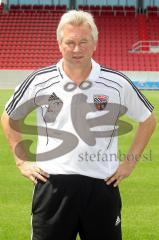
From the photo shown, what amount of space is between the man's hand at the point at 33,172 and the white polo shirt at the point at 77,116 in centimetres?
4

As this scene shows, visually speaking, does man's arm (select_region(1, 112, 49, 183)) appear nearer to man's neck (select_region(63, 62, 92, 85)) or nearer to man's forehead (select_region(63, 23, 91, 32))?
man's neck (select_region(63, 62, 92, 85))

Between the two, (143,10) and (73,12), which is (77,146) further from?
(143,10)

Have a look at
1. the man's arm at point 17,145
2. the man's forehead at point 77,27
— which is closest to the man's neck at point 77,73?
the man's forehead at point 77,27

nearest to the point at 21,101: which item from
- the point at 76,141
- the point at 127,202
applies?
the point at 76,141

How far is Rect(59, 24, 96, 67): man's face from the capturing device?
9.79ft

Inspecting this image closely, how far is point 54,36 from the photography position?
36844 mm

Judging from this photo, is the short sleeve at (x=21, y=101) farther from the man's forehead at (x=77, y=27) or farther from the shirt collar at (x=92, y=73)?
the man's forehead at (x=77, y=27)

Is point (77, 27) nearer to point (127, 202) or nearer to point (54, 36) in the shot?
point (127, 202)

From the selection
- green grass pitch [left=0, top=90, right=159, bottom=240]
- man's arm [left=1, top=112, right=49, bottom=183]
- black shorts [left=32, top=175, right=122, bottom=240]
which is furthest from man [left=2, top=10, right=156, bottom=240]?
green grass pitch [left=0, top=90, right=159, bottom=240]

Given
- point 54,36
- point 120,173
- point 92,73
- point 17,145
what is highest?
point 92,73

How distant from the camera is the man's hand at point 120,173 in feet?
10.3

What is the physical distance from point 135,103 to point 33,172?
79 centimetres

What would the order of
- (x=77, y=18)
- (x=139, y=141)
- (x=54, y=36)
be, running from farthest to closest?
(x=54, y=36), (x=139, y=141), (x=77, y=18)

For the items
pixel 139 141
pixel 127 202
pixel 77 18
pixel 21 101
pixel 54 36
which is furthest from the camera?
pixel 54 36
